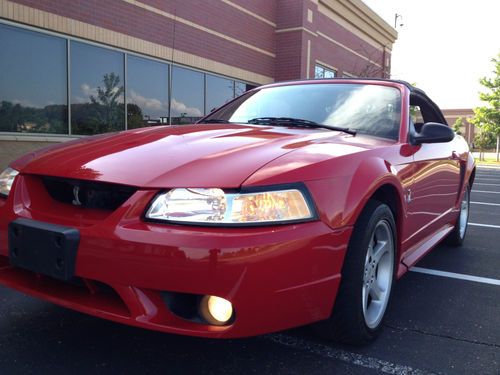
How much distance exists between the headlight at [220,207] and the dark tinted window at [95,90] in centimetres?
781

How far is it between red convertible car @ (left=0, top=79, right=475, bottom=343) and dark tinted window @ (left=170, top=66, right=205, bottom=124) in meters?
8.89

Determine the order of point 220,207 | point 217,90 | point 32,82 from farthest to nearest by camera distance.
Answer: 1. point 217,90
2. point 32,82
3. point 220,207

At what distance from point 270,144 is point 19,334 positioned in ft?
5.72

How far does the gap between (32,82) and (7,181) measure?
6.42m

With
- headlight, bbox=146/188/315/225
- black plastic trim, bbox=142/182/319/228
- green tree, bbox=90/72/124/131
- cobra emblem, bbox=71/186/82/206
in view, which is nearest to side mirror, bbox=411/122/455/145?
black plastic trim, bbox=142/182/319/228

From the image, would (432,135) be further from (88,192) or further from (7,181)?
(7,181)

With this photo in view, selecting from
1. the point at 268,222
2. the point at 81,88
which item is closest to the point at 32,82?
the point at 81,88

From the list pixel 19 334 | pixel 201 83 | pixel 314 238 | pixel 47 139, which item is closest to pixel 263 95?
pixel 314 238

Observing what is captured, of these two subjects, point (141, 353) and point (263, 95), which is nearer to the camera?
point (141, 353)

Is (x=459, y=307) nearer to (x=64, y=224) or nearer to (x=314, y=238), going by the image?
(x=314, y=238)

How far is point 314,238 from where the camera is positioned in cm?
203

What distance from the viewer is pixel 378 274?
2.82m

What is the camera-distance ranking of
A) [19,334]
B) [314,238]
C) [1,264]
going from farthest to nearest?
[19,334] < [1,264] < [314,238]

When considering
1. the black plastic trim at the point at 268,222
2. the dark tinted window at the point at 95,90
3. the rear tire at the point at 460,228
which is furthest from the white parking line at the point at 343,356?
the dark tinted window at the point at 95,90
